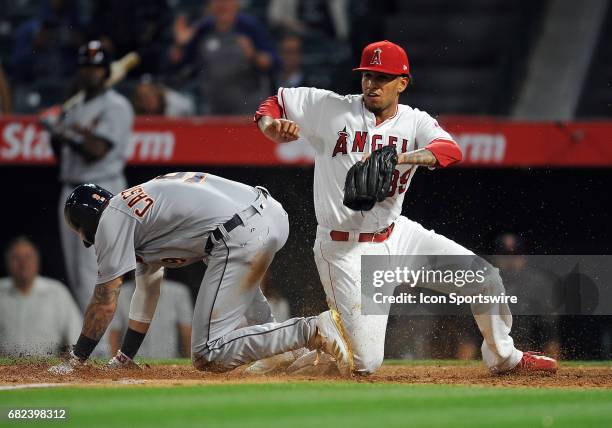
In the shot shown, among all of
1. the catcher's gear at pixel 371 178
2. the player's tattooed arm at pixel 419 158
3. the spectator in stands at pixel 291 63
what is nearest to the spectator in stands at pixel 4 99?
the spectator in stands at pixel 291 63

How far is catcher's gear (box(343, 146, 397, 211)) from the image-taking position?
6.04 meters

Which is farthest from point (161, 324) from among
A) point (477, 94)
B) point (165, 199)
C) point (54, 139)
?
point (477, 94)

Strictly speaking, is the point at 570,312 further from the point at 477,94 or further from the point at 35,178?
the point at 35,178

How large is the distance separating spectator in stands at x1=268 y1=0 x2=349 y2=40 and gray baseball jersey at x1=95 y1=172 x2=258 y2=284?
537 cm

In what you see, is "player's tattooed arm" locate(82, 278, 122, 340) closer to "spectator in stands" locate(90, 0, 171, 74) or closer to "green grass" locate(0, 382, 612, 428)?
"green grass" locate(0, 382, 612, 428)

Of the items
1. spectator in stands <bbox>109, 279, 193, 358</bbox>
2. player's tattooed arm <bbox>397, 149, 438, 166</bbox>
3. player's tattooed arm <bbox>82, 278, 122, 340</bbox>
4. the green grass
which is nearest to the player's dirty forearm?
player's tattooed arm <bbox>82, 278, 122, 340</bbox>

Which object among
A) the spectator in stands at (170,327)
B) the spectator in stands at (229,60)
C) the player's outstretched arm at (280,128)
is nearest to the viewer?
the player's outstretched arm at (280,128)

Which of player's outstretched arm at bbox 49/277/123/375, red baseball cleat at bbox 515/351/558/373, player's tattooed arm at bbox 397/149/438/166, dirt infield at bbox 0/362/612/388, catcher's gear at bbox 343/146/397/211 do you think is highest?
player's tattooed arm at bbox 397/149/438/166

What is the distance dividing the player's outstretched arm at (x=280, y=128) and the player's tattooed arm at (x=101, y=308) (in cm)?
113

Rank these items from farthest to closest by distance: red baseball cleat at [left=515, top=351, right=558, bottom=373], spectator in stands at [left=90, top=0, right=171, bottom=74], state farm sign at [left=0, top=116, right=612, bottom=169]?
spectator in stands at [left=90, top=0, right=171, bottom=74] < state farm sign at [left=0, top=116, right=612, bottom=169] < red baseball cleat at [left=515, top=351, right=558, bottom=373]

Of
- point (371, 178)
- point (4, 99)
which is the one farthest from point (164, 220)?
point (4, 99)

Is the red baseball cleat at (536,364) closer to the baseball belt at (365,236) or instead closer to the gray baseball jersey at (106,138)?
the baseball belt at (365,236)

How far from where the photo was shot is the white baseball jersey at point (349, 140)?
647cm

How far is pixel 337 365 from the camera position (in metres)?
6.48
